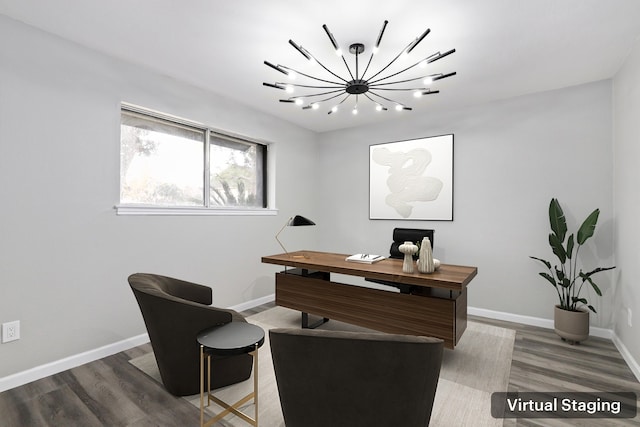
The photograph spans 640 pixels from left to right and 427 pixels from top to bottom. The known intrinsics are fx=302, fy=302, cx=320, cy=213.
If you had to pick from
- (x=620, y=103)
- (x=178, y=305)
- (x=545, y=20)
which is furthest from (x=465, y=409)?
(x=620, y=103)

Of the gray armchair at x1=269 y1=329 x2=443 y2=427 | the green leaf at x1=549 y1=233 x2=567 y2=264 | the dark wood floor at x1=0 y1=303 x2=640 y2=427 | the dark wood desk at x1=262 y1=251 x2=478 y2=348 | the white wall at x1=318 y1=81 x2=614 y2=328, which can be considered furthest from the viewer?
the white wall at x1=318 y1=81 x2=614 y2=328

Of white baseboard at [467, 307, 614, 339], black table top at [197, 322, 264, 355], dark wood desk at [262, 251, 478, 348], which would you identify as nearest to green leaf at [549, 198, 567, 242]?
white baseboard at [467, 307, 614, 339]

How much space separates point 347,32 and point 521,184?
2.56 meters

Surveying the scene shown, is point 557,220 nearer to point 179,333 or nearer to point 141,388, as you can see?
point 179,333

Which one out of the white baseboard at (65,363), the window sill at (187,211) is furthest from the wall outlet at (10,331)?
the window sill at (187,211)

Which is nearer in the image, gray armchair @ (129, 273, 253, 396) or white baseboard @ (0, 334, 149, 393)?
gray armchair @ (129, 273, 253, 396)

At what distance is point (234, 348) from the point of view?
1589 mm

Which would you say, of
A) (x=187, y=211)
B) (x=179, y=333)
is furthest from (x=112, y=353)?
(x=187, y=211)

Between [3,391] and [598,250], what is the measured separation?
5.08m

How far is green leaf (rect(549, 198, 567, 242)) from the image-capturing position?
2.91m

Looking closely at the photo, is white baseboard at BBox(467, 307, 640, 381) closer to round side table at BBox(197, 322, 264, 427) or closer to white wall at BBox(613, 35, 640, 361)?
white wall at BBox(613, 35, 640, 361)

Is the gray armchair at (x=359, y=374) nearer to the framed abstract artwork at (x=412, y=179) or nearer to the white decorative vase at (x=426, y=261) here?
the white decorative vase at (x=426, y=261)

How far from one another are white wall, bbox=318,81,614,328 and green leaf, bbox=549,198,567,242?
0.99ft

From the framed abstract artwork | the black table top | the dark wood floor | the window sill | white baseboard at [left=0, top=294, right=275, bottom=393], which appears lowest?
the dark wood floor
